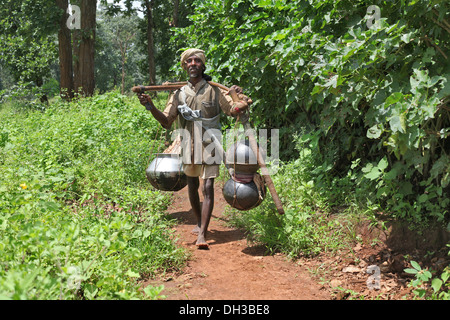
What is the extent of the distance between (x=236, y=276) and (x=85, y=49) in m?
11.5

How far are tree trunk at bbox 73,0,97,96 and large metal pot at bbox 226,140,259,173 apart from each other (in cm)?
950

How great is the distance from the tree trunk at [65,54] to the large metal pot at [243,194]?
10975 millimetres

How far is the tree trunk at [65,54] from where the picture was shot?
14648mm

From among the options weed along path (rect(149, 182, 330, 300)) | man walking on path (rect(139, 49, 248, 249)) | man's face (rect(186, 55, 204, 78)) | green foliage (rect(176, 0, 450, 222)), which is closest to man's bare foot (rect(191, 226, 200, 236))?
weed along path (rect(149, 182, 330, 300))

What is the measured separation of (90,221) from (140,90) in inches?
59.7

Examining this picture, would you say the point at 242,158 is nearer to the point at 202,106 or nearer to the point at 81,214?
the point at 202,106

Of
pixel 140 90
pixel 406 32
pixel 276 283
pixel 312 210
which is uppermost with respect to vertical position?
pixel 406 32

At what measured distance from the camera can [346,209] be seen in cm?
507

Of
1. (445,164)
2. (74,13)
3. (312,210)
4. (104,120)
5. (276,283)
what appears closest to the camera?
(445,164)

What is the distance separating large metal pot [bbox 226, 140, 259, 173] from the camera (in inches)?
195

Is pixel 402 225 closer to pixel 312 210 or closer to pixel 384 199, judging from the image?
pixel 384 199

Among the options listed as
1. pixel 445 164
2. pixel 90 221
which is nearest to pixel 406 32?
pixel 445 164

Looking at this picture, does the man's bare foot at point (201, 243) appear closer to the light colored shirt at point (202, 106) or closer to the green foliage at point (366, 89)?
the light colored shirt at point (202, 106)

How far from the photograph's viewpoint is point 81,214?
4.87 meters
